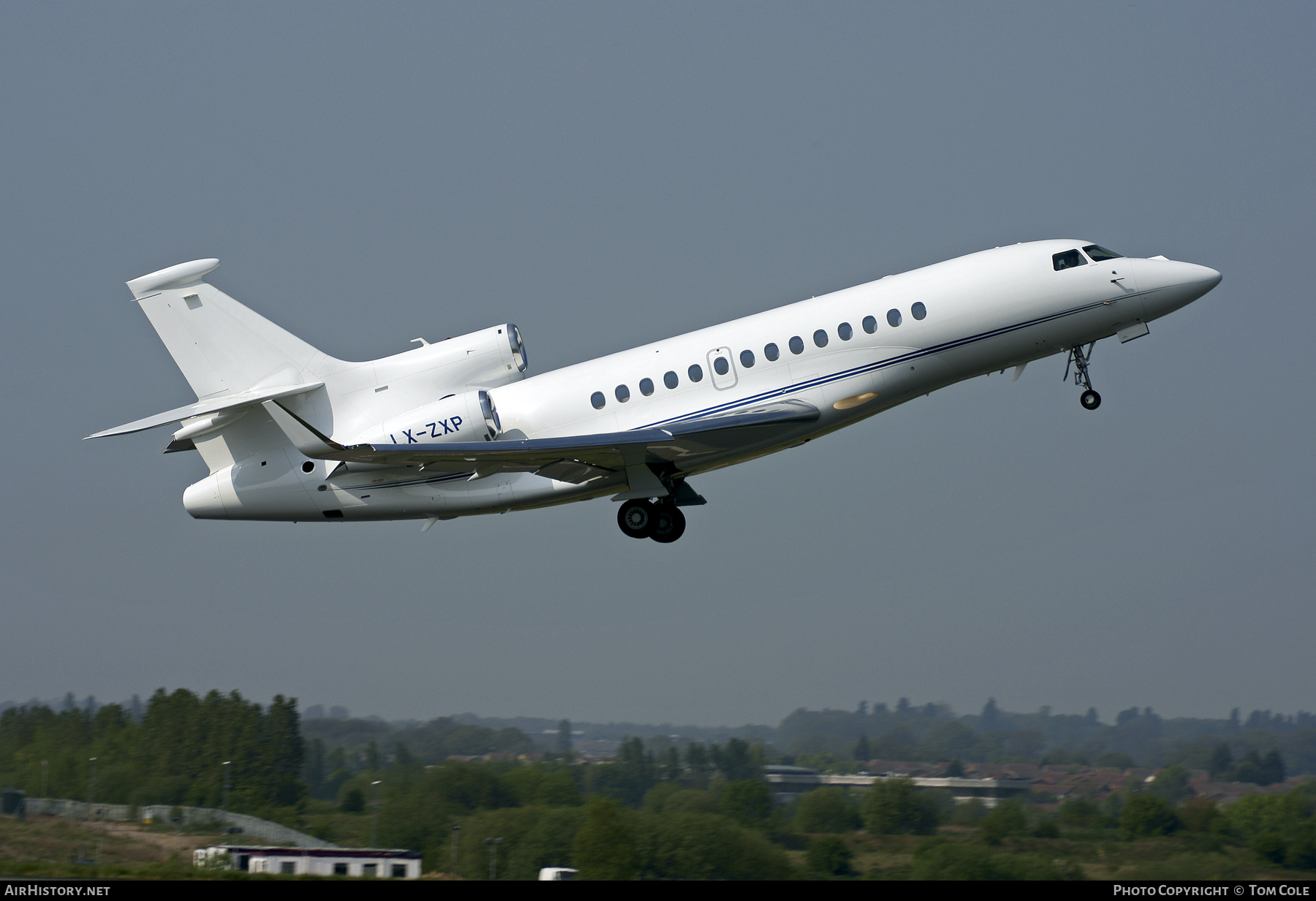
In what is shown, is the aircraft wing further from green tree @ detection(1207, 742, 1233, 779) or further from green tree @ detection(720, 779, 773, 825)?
green tree @ detection(1207, 742, 1233, 779)

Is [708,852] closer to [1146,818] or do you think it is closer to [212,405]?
[1146,818]

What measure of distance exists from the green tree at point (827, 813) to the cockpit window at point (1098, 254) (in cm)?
1022

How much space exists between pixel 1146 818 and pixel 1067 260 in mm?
9207

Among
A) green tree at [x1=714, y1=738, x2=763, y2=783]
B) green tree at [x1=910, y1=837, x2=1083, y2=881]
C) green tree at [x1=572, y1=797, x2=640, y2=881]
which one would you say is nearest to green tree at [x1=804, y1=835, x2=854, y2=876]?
green tree at [x1=910, y1=837, x2=1083, y2=881]

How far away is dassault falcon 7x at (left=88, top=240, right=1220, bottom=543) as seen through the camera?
20.8 m

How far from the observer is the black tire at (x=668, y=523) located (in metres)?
23.2

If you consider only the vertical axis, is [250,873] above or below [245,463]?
below

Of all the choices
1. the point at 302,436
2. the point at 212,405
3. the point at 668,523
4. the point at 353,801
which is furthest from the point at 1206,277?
the point at 353,801

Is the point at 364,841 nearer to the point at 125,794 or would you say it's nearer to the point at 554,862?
the point at 554,862

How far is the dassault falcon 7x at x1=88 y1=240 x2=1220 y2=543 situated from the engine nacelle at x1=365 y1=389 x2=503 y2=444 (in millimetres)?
32

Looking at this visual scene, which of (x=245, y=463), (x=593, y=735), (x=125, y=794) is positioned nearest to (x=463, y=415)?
(x=245, y=463)

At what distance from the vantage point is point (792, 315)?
2112 cm

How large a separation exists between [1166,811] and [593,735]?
12.3m

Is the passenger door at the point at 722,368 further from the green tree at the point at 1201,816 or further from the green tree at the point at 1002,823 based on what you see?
the green tree at the point at 1201,816
